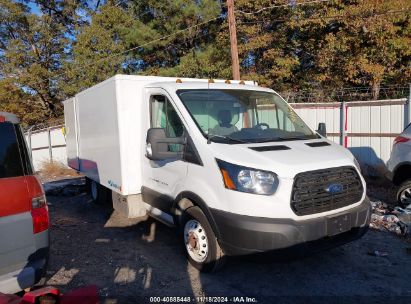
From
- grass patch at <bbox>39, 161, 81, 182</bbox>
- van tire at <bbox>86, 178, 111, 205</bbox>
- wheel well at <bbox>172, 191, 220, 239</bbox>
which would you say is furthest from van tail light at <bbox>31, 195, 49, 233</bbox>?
grass patch at <bbox>39, 161, 81, 182</bbox>

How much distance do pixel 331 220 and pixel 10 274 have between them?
3061 millimetres

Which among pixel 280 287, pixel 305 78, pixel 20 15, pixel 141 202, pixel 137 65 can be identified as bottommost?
pixel 280 287

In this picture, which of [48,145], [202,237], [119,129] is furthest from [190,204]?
[48,145]

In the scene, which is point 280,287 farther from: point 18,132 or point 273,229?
point 18,132

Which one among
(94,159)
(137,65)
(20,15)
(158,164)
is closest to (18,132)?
(158,164)

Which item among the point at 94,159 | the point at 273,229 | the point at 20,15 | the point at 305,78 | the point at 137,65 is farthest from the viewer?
the point at 20,15

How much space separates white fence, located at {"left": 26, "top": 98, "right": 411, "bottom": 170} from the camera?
34.2 ft

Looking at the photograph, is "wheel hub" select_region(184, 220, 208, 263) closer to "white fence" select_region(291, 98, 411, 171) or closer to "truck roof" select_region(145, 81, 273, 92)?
"truck roof" select_region(145, 81, 273, 92)

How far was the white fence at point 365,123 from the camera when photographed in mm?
10438

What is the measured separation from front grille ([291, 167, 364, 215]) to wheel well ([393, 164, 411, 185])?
322cm

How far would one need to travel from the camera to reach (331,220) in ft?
13.2

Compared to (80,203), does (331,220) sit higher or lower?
higher

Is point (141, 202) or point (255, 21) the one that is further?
point (255, 21)

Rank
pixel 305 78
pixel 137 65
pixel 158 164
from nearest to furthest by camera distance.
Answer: pixel 158 164 → pixel 305 78 → pixel 137 65
